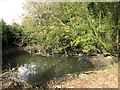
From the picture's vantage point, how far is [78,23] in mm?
6539

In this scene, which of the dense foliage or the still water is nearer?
the still water

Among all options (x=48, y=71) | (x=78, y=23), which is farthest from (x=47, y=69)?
(x=78, y=23)

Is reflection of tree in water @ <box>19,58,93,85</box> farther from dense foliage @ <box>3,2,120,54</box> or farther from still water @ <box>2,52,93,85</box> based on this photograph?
→ dense foliage @ <box>3,2,120,54</box>

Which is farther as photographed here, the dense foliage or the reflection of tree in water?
the dense foliage

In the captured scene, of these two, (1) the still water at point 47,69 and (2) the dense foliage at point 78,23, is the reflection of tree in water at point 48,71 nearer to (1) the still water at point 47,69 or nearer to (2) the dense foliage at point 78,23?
(1) the still water at point 47,69

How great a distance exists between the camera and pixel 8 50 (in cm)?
1315

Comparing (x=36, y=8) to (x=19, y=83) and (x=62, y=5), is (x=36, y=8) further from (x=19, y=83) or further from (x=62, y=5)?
(x=19, y=83)

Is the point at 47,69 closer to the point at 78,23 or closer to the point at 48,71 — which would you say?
the point at 48,71

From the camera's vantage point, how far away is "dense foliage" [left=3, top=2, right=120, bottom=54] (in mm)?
5414

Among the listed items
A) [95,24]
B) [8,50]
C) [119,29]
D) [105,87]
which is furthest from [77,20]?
[8,50]

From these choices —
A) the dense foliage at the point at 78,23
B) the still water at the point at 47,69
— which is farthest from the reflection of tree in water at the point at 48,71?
the dense foliage at the point at 78,23

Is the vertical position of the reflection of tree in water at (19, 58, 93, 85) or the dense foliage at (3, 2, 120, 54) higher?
the dense foliage at (3, 2, 120, 54)

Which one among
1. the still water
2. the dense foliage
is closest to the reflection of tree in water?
the still water

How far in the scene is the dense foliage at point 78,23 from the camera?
5.41 m
